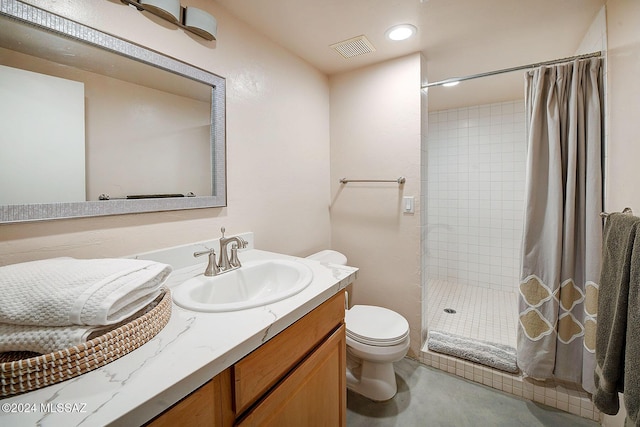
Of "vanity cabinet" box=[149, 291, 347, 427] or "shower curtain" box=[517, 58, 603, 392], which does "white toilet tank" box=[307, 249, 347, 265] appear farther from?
"shower curtain" box=[517, 58, 603, 392]

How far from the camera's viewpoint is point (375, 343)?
1.47 m

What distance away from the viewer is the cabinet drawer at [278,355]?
66cm

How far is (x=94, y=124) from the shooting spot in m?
0.95

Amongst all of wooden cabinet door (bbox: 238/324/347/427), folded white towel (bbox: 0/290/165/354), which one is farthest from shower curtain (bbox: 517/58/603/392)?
folded white towel (bbox: 0/290/165/354)

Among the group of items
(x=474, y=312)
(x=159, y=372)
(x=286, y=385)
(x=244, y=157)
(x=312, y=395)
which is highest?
(x=244, y=157)

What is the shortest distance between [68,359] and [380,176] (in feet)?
6.02

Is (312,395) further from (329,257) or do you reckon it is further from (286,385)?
(329,257)

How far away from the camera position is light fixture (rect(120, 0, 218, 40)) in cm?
104

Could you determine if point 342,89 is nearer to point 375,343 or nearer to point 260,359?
point 375,343

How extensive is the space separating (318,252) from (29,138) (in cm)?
164

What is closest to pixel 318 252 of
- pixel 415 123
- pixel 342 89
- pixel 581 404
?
pixel 415 123

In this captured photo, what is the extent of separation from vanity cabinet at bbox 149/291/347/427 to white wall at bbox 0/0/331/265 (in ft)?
2.34

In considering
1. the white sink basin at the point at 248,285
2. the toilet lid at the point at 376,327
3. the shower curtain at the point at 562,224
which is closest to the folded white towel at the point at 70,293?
the white sink basin at the point at 248,285

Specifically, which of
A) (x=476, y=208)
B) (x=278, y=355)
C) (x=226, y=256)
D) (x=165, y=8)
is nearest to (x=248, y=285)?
(x=226, y=256)
